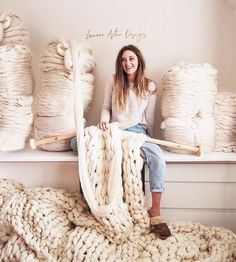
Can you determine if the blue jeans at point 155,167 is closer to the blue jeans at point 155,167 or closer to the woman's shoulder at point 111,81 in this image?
the blue jeans at point 155,167

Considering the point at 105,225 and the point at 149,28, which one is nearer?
the point at 105,225

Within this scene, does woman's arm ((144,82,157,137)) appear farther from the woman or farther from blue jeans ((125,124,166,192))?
blue jeans ((125,124,166,192))

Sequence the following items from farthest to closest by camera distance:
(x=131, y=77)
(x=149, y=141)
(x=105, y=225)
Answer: (x=131, y=77), (x=149, y=141), (x=105, y=225)

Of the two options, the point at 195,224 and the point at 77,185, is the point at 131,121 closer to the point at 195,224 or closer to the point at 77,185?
the point at 77,185

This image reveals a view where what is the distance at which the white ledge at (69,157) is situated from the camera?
1.36 m

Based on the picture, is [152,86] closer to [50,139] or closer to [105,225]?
[50,139]

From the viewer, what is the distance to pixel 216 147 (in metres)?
1.47

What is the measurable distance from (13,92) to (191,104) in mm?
717

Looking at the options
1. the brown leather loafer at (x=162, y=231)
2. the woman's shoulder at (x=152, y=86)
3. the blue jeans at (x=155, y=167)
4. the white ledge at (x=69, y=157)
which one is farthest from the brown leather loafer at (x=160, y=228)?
the woman's shoulder at (x=152, y=86)

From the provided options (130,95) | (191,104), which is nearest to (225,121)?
(191,104)

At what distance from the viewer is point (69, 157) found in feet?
4.54

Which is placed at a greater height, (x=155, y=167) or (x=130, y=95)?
(x=130, y=95)

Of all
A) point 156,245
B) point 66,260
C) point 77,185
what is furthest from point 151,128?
point 66,260

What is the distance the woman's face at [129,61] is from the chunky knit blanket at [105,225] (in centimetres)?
26
